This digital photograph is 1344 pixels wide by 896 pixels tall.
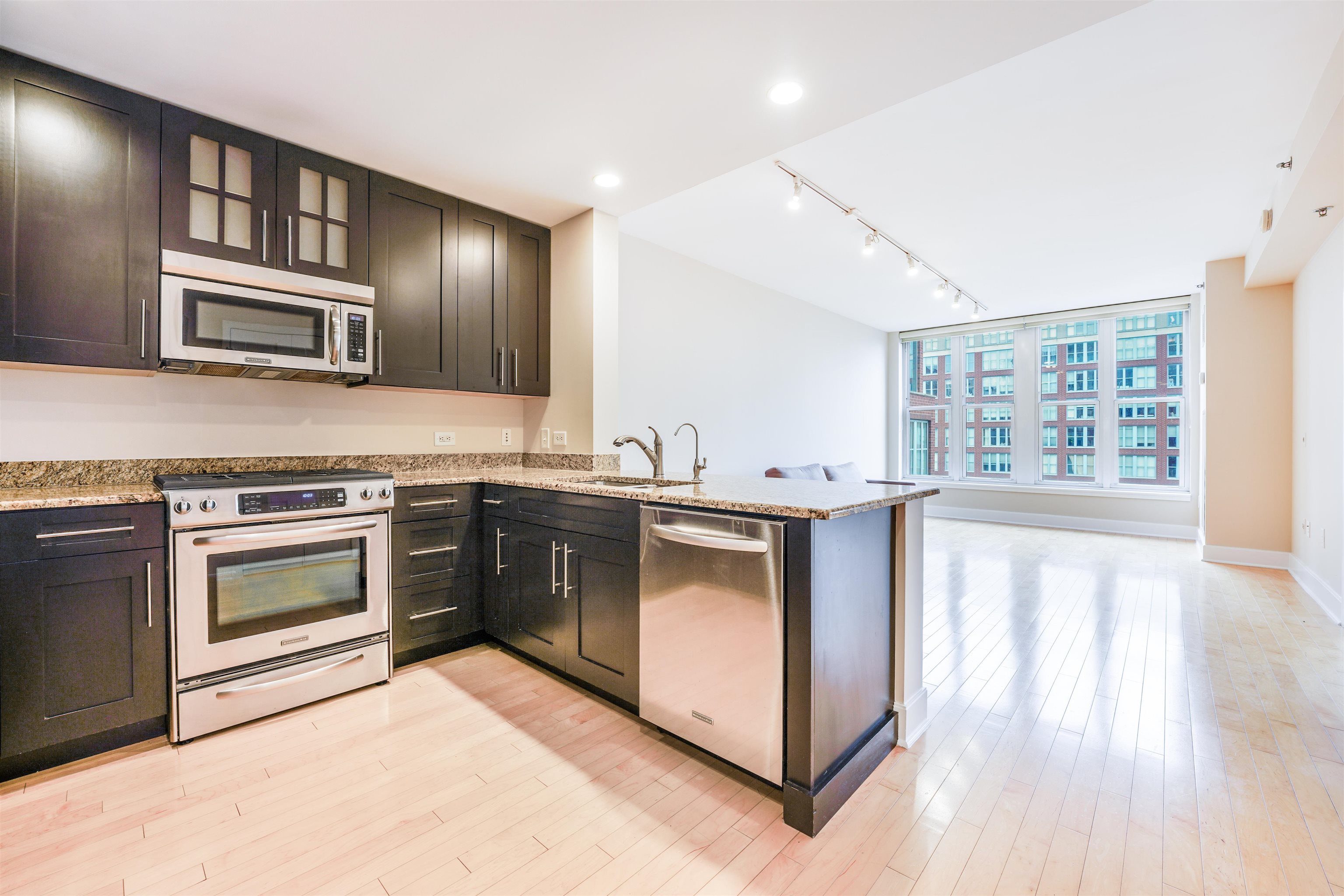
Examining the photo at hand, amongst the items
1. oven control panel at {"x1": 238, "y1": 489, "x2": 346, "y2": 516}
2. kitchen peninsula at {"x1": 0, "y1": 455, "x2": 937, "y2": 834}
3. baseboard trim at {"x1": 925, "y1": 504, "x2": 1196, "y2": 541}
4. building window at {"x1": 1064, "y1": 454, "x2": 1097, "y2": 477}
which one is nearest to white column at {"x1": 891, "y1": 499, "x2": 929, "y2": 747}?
kitchen peninsula at {"x1": 0, "y1": 455, "x2": 937, "y2": 834}

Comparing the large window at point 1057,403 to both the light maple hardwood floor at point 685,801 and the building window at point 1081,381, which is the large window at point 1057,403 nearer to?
the building window at point 1081,381

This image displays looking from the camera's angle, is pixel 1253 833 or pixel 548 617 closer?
pixel 1253 833

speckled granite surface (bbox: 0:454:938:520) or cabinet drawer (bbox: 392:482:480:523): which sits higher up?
speckled granite surface (bbox: 0:454:938:520)

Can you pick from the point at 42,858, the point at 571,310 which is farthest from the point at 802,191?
the point at 42,858

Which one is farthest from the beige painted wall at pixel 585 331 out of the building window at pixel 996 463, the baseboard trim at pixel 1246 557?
the building window at pixel 996 463

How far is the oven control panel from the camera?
84.4 inches

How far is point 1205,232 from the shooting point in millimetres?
4227

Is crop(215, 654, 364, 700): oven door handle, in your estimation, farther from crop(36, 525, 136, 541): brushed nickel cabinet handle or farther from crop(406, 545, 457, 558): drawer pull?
crop(36, 525, 136, 541): brushed nickel cabinet handle

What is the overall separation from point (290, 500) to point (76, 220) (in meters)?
1.26

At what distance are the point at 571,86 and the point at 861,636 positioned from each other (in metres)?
2.25

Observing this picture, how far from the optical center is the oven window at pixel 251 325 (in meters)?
2.29

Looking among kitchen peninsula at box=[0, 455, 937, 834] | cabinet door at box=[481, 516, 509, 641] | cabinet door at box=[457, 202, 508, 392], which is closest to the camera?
kitchen peninsula at box=[0, 455, 937, 834]

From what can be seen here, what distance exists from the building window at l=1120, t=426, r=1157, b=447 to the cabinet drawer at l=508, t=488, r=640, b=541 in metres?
7.15

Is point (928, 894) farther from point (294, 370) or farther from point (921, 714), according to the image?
point (294, 370)
